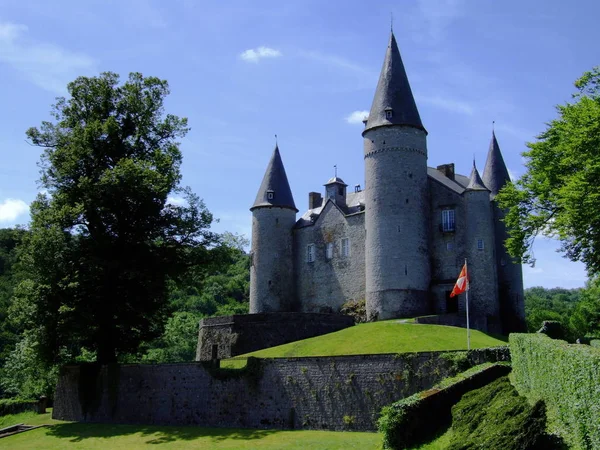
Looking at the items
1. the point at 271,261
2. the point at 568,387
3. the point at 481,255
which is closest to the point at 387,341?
the point at 481,255

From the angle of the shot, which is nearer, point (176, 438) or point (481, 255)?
point (176, 438)

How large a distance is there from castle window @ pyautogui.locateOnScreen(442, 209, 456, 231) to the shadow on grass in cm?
2378

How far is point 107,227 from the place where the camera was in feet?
116

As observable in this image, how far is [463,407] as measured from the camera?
17922 mm

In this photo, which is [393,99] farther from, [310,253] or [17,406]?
[17,406]

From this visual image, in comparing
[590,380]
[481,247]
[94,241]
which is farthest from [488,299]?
[590,380]

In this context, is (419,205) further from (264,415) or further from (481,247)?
(264,415)

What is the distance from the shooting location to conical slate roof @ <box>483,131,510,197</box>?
46.3 meters

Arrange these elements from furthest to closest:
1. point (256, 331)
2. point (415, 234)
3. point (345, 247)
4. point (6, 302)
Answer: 1. point (6, 302)
2. point (345, 247)
3. point (415, 234)
4. point (256, 331)

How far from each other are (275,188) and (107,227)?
19.7m

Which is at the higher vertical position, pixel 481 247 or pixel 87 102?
pixel 87 102

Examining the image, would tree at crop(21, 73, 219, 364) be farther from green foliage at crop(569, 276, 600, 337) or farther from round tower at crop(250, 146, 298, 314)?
green foliage at crop(569, 276, 600, 337)

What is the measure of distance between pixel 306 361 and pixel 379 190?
21.5m

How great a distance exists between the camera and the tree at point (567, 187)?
26422 millimetres
